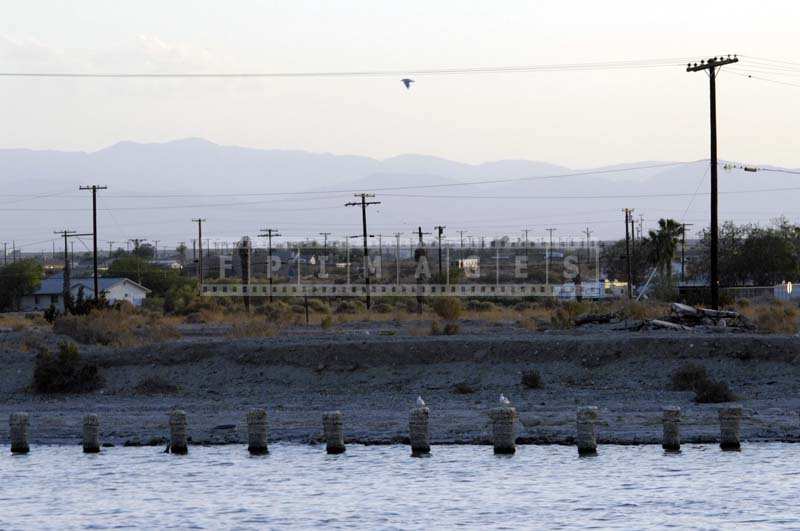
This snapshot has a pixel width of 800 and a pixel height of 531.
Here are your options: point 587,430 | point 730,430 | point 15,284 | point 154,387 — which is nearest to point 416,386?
point 154,387

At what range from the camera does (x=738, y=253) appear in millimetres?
100750

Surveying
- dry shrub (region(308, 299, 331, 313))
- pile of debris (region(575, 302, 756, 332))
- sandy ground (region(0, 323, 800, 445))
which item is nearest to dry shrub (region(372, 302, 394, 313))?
dry shrub (region(308, 299, 331, 313))

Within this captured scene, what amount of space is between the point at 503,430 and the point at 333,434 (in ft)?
10.4

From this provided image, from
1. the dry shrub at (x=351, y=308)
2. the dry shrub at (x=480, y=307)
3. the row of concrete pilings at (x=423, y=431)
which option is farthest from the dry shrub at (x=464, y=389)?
the dry shrub at (x=351, y=308)

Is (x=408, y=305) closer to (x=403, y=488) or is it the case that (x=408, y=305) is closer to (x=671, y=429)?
(x=671, y=429)

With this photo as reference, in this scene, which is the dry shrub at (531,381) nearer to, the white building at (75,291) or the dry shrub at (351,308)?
the dry shrub at (351,308)

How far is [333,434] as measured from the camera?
2466 centimetres

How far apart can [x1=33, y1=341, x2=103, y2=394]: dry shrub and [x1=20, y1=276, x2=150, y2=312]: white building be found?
63758 millimetres

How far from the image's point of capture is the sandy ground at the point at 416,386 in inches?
1089

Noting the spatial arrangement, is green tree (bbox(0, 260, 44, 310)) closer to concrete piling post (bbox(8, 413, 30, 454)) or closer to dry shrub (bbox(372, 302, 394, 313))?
dry shrub (bbox(372, 302, 394, 313))

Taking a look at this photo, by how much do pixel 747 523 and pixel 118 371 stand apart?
2150 cm

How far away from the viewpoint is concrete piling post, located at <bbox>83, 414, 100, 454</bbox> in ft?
83.5

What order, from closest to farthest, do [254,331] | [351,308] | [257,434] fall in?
1. [257,434]
2. [254,331]
3. [351,308]

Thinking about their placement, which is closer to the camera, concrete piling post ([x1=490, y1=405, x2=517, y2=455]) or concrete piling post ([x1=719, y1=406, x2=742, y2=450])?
concrete piling post ([x1=719, y1=406, x2=742, y2=450])
